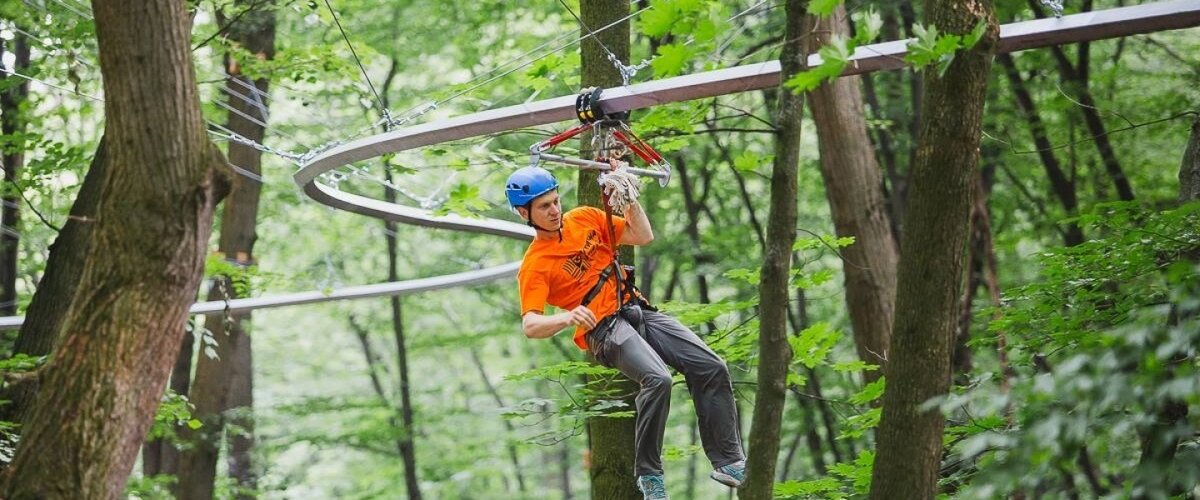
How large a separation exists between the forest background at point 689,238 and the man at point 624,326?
1.59 feet

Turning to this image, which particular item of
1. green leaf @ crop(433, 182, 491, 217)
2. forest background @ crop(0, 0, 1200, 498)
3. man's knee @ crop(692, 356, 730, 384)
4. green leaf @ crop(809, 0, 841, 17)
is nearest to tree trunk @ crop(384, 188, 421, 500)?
forest background @ crop(0, 0, 1200, 498)

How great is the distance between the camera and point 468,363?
81.1 feet

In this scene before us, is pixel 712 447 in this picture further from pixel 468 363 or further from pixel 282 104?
pixel 468 363

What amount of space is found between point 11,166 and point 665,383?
7.30 metres

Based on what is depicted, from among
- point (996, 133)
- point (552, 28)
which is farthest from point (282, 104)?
point (996, 133)

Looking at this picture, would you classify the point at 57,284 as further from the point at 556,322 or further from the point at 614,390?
the point at 556,322

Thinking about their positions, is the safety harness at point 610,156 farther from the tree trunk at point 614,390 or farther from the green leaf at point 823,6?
the green leaf at point 823,6

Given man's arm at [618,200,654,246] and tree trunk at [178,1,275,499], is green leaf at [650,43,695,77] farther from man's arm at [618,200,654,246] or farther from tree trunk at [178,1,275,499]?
tree trunk at [178,1,275,499]

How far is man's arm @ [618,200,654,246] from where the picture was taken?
4734mm

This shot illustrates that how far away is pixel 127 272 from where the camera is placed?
377 cm

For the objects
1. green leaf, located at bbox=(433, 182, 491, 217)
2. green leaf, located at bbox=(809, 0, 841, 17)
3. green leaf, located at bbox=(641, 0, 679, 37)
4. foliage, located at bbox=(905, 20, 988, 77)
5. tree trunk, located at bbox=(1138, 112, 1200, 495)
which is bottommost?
tree trunk, located at bbox=(1138, 112, 1200, 495)

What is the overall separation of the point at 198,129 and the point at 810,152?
12.1m

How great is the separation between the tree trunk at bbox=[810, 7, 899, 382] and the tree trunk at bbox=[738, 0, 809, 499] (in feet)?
13.9

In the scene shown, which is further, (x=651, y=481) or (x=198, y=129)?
(x=651, y=481)
